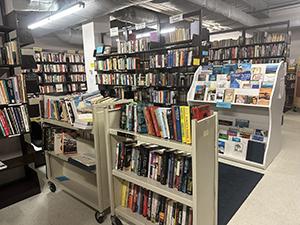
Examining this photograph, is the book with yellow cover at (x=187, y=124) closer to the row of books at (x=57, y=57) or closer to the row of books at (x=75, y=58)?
the row of books at (x=57, y=57)

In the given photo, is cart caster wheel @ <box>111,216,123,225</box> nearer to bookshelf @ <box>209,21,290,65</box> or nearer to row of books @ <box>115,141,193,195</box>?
row of books @ <box>115,141,193,195</box>

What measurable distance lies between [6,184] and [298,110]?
7398 mm

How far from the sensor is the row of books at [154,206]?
61.3 inches

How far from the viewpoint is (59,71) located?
6812 millimetres

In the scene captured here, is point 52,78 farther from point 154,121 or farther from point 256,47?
point 154,121

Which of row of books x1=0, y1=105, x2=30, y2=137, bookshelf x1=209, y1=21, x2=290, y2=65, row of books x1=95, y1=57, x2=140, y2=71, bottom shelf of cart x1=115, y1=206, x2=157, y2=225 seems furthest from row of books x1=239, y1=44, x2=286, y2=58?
row of books x1=0, y1=105, x2=30, y2=137

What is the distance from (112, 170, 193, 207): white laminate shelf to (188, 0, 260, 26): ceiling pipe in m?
3.90

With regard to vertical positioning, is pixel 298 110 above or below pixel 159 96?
below

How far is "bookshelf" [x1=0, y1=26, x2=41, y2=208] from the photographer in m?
2.21

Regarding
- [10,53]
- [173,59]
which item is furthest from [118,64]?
[10,53]

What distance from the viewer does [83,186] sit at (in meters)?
2.39

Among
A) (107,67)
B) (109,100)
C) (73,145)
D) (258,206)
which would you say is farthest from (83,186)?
(107,67)

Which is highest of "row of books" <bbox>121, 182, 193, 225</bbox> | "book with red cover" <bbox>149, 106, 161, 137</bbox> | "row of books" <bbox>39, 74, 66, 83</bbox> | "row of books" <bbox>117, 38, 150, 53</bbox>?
"row of books" <bbox>117, 38, 150, 53</bbox>

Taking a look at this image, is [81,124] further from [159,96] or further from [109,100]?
[159,96]
